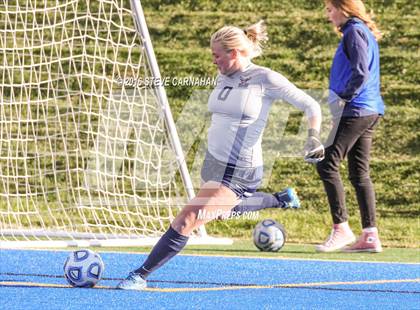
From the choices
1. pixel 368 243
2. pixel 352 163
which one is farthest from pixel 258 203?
pixel 368 243

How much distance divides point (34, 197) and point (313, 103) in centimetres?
583

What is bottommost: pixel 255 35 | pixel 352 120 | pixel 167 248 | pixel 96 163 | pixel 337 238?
pixel 96 163

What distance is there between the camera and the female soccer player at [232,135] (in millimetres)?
6508

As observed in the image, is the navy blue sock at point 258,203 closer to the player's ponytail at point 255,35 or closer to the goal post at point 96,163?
the goal post at point 96,163

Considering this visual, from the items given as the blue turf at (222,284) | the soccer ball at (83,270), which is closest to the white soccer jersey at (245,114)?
the blue turf at (222,284)

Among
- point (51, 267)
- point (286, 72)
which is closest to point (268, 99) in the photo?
point (51, 267)

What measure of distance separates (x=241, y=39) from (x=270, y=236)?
2658mm

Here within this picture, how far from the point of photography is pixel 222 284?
693 centimetres

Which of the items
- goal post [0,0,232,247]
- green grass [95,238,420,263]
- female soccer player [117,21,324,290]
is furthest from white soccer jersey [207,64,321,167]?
goal post [0,0,232,247]

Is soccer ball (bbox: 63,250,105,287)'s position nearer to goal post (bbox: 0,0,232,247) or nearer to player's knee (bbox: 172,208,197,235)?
player's knee (bbox: 172,208,197,235)

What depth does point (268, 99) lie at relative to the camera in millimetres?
6730

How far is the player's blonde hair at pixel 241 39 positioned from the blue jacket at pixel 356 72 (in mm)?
1757

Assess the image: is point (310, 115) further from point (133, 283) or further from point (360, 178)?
point (360, 178)

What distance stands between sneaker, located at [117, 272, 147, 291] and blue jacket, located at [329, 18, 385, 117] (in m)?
2.79
